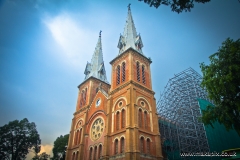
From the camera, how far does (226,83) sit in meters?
13.7

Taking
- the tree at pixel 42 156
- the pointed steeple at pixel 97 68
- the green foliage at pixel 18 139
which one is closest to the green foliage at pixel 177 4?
the pointed steeple at pixel 97 68

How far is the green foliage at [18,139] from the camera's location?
106ft

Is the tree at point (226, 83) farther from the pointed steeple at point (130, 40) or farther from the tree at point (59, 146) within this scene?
the tree at point (59, 146)

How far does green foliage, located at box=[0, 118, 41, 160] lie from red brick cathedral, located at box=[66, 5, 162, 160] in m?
10.1

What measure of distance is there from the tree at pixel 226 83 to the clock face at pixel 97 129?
14.9 meters

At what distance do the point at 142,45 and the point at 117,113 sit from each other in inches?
548

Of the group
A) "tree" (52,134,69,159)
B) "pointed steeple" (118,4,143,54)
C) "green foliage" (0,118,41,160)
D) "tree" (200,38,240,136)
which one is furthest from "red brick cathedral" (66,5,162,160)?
"tree" (52,134,69,159)

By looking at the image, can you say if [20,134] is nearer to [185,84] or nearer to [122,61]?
[122,61]

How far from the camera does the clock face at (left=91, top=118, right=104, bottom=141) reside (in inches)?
1009

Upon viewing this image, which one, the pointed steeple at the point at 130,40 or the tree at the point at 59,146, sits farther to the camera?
the tree at the point at 59,146

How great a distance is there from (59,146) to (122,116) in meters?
24.3

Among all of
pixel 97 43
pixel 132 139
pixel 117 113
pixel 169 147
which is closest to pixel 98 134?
pixel 117 113

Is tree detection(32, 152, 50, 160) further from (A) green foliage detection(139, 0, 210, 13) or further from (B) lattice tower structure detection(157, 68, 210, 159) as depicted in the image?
(A) green foliage detection(139, 0, 210, 13)

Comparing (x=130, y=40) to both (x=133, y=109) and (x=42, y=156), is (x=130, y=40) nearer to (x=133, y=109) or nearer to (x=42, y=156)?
(x=133, y=109)
